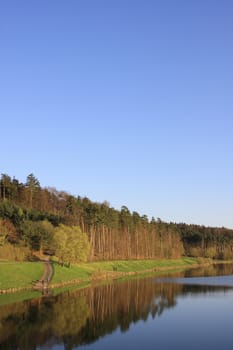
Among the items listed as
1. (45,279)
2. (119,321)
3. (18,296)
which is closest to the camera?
(119,321)

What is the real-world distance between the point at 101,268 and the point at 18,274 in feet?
116

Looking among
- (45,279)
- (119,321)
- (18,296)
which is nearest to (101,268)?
(45,279)

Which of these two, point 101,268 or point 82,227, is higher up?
point 82,227

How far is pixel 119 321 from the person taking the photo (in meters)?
43.6

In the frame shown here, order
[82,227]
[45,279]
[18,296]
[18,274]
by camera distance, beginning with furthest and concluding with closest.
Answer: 1. [82,227]
2. [45,279]
3. [18,274]
4. [18,296]

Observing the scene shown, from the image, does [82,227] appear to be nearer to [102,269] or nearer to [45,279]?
[102,269]

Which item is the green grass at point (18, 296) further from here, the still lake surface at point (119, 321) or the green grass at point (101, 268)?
the green grass at point (101, 268)

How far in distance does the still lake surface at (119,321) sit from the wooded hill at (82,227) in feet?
89.0

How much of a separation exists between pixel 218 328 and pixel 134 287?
3446 cm

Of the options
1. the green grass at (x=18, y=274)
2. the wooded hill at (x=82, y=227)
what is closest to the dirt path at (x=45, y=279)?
the green grass at (x=18, y=274)

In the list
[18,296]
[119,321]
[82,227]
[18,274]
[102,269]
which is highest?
[82,227]

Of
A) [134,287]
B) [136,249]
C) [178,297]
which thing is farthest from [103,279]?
[136,249]

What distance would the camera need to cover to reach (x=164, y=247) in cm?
16475

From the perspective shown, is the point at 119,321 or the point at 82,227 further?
→ the point at 82,227
